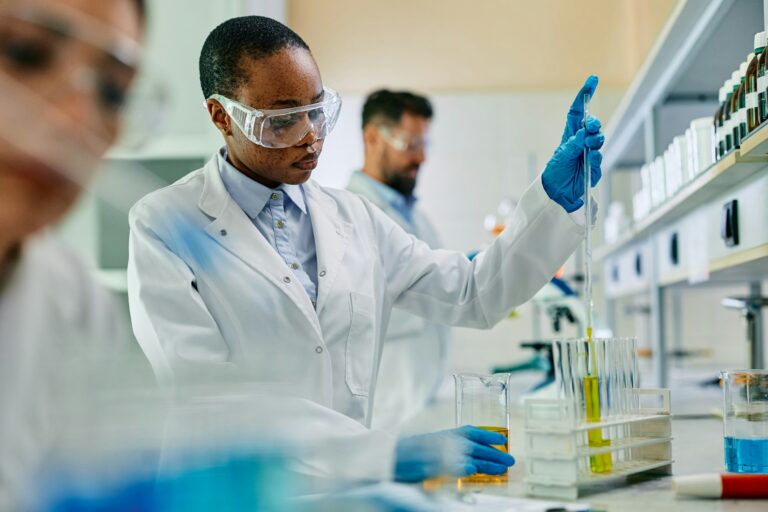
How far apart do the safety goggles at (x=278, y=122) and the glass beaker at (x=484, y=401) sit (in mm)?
479

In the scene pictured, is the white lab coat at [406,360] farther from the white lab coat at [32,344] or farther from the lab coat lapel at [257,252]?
the white lab coat at [32,344]

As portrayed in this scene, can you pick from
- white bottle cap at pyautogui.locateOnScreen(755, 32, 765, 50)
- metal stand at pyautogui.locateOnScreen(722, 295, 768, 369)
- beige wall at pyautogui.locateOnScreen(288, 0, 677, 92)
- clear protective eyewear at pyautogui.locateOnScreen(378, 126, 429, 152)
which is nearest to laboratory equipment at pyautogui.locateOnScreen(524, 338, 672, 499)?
white bottle cap at pyautogui.locateOnScreen(755, 32, 765, 50)

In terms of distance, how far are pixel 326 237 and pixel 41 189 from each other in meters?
1.16

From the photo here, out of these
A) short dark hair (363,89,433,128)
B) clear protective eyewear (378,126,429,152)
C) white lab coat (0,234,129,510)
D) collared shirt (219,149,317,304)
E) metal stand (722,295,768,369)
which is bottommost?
white lab coat (0,234,129,510)

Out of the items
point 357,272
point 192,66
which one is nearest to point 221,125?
point 357,272

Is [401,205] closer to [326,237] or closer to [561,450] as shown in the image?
[326,237]

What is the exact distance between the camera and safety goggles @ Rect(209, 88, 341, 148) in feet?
4.36

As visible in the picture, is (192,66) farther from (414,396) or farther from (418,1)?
(418,1)

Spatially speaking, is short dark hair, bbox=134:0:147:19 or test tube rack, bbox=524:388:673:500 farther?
test tube rack, bbox=524:388:673:500

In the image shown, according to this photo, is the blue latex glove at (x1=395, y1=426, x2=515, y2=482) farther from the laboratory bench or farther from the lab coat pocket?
the lab coat pocket

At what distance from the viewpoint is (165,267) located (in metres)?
1.10

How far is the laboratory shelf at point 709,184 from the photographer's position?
1524mm

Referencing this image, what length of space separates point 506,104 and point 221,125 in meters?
4.08

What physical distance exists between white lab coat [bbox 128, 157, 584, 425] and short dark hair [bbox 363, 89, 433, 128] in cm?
146
